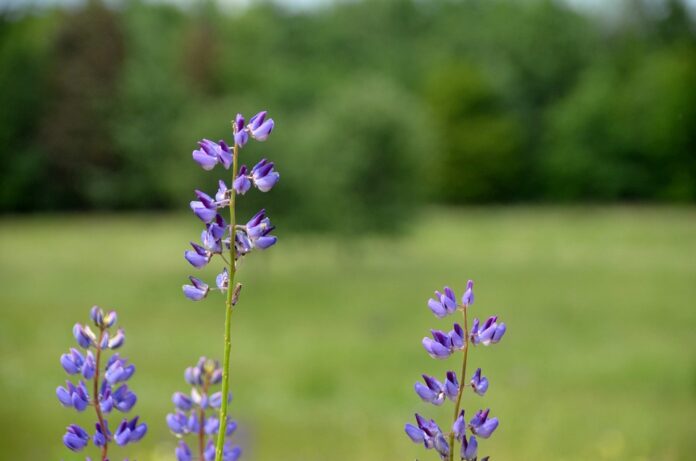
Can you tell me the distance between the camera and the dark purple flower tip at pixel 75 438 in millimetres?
1605

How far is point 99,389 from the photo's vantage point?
173 centimetres

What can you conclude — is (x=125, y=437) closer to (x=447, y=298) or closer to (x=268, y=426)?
(x=447, y=298)

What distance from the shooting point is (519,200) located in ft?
194

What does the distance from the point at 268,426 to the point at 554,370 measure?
21.4 feet

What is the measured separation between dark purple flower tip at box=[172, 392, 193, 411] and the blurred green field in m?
4.54

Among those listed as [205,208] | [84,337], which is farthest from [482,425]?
[84,337]

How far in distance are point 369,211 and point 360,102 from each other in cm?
416

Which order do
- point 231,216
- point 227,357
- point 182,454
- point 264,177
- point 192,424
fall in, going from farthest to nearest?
point 192,424 → point 182,454 → point 264,177 → point 231,216 → point 227,357

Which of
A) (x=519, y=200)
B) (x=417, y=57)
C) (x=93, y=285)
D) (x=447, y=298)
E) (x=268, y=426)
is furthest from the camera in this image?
(x=417, y=57)

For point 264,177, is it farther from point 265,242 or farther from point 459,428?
point 459,428

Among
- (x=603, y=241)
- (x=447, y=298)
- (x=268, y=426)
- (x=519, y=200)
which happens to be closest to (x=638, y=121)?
(x=519, y=200)

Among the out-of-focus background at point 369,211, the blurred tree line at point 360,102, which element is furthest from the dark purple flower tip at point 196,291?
the blurred tree line at point 360,102

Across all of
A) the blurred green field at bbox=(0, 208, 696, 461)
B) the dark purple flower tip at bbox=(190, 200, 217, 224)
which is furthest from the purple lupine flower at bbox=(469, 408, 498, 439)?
the blurred green field at bbox=(0, 208, 696, 461)

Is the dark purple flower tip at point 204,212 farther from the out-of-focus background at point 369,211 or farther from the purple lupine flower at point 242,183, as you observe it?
the out-of-focus background at point 369,211
